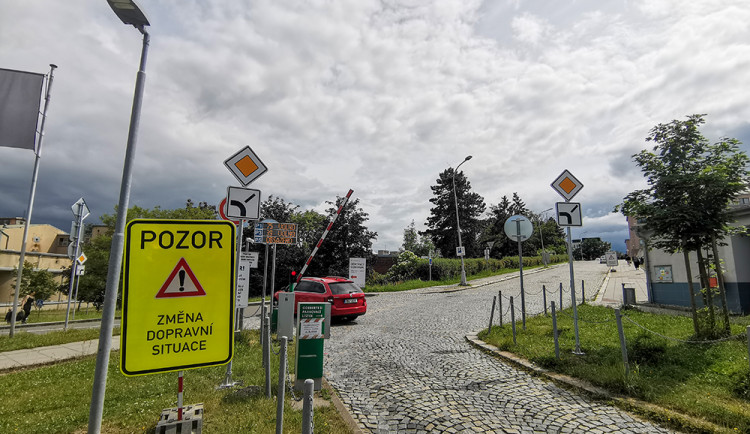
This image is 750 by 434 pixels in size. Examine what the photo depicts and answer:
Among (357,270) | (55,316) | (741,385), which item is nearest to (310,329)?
(741,385)

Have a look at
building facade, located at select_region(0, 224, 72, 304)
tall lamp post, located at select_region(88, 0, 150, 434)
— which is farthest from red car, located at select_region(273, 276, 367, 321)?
building facade, located at select_region(0, 224, 72, 304)

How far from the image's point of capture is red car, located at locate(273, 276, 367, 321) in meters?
11.5

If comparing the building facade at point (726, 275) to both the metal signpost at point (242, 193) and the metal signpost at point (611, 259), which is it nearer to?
the metal signpost at point (242, 193)

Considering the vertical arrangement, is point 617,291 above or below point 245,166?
below

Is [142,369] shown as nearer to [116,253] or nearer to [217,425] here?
[116,253]

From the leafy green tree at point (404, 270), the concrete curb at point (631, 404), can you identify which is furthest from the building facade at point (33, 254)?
the leafy green tree at point (404, 270)

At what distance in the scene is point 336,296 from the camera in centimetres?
1155

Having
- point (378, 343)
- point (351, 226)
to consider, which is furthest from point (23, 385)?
point (351, 226)

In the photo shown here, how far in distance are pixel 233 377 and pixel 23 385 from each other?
3.31m

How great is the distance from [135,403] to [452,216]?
49693mm

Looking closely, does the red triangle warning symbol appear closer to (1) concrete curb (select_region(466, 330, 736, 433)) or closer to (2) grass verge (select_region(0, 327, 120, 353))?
(1) concrete curb (select_region(466, 330, 736, 433))

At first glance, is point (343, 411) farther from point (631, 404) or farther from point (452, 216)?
point (452, 216)

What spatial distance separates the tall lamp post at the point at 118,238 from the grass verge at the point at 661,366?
6132 millimetres

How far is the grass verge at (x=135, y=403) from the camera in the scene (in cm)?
394
